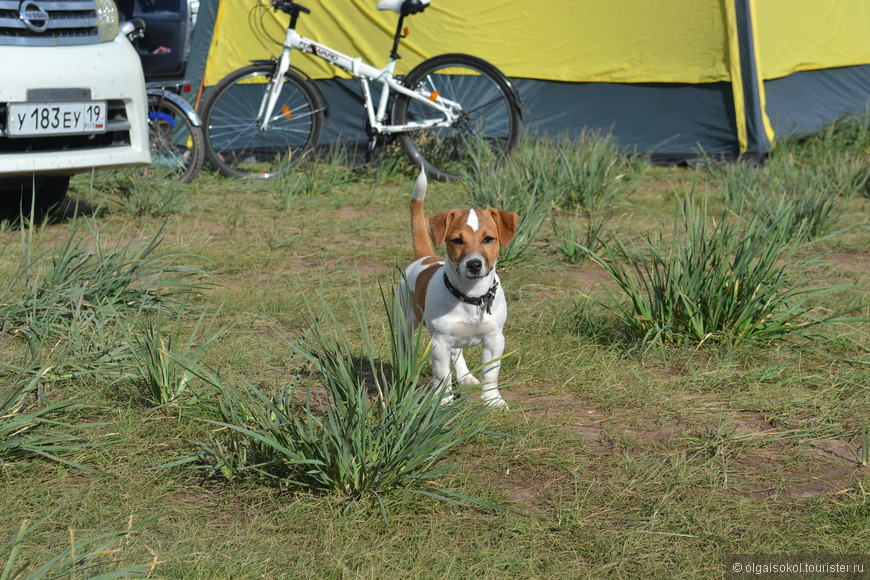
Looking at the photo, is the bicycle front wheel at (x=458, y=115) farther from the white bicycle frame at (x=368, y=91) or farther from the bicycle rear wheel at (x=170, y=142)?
the bicycle rear wheel at (x=170, y=142)

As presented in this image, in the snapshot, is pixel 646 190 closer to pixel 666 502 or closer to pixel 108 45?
pixel 108 45

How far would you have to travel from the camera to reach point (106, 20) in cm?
548

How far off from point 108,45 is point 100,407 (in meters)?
3.04

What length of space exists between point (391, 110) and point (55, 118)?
292 cm

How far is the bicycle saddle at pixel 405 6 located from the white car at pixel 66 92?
221cm

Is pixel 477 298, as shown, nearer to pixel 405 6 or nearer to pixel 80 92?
pixel 80 92

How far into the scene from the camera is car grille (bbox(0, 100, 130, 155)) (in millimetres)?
5094

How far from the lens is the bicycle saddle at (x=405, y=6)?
7.13 metres

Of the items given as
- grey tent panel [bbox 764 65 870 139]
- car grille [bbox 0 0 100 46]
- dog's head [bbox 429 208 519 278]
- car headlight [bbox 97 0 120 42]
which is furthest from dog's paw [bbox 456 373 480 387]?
grey tent panel [bbox 764 65 870 139]

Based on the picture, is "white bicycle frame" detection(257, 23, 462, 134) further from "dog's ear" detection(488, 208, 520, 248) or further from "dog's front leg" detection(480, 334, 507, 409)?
"dog's front leg" detection(480, 334, 507, 409)

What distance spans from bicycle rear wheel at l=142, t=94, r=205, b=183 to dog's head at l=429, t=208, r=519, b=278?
3.86 meters

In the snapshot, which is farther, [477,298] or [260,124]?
[260,124]

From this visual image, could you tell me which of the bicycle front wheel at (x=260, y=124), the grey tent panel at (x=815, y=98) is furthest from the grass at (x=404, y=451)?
the grey tent panel at (x=815, y=98)

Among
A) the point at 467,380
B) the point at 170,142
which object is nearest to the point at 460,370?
the point at 467,380
